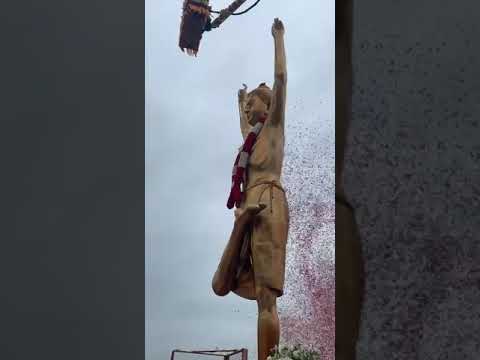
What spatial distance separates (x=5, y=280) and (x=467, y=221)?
58 cm

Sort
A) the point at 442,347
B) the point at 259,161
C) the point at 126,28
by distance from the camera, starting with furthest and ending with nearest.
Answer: the point at 259,161, the point at 126,28, the point at 442,347

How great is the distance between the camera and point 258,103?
15.8 feet

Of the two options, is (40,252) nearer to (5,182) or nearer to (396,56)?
(5,182)

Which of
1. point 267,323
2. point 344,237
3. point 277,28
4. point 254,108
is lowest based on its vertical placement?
point 267,323

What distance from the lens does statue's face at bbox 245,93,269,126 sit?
15.8ft

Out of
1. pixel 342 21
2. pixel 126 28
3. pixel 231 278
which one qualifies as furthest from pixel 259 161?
pixel 342 21

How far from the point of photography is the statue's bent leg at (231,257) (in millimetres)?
4547

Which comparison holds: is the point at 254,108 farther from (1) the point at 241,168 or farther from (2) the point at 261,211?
(2) the point at 261,211

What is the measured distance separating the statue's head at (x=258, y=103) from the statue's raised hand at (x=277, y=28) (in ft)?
1.22

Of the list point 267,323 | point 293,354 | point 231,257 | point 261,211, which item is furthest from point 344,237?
point 231,257

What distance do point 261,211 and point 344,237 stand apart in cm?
395

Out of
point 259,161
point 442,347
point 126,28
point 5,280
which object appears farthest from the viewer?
point 259,161

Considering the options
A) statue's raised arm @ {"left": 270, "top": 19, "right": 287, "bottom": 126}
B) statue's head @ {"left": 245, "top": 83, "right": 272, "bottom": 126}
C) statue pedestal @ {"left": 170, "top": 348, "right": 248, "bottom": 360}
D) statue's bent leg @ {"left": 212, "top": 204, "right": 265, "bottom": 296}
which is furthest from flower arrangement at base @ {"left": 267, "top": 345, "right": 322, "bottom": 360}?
statue's head @ {"left": 245, "top": 83, "right": 272, "bottom": 126}

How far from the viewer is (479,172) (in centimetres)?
60
